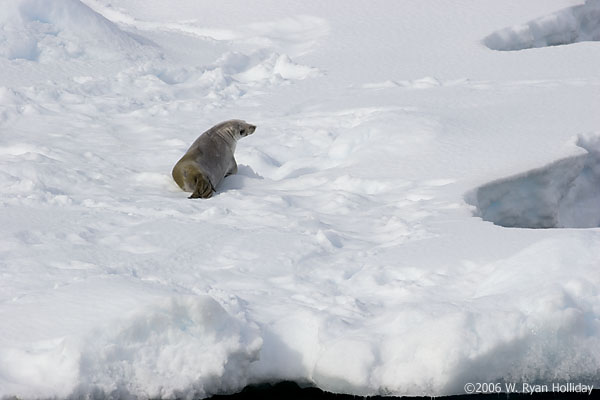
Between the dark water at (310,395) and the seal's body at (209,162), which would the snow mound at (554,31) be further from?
the dark water at (310,395)

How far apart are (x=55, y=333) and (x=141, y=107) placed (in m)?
4.65

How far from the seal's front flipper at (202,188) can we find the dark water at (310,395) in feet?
7.34

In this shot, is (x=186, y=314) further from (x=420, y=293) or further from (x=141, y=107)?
(x=141, y=107)

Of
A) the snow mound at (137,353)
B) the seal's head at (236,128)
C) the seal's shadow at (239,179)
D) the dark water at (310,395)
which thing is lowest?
the seal's shadow at (239,179)

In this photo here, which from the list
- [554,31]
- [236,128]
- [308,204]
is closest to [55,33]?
[236,128]

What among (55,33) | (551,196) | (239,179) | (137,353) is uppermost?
(137,353)

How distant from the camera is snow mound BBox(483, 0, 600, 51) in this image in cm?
924

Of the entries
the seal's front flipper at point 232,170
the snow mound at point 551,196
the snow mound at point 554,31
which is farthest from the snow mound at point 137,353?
Answer: the snow mound at point 554,31

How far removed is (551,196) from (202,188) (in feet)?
7.46

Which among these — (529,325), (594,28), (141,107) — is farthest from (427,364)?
(594,28)

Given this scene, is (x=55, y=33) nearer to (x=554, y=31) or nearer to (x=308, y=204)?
(x=308, y=204)

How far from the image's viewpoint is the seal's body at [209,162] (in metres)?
5.23

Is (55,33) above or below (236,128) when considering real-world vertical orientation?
above

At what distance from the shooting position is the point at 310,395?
2986 millimetres
